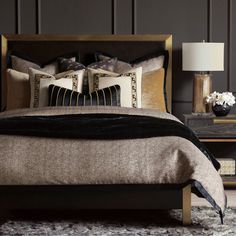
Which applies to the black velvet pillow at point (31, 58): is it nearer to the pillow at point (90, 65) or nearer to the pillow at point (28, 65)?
the pillow at point (28, 65)

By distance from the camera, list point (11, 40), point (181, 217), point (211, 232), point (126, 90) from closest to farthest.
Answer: point (211, 232) → point (181, 217) → point (126, 90) → point (11, 40)

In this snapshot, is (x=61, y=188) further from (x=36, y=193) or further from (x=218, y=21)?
(x=218, y=21)

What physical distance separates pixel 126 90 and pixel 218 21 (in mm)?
1316

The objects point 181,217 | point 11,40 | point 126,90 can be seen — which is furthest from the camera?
point 11,40

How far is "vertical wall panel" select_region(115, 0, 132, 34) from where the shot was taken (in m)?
6.02

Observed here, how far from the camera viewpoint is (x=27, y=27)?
19.7ft

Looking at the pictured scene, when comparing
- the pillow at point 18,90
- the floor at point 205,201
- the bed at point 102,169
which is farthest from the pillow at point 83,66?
the bed at point 102,169

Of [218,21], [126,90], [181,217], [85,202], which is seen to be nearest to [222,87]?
[218,21]

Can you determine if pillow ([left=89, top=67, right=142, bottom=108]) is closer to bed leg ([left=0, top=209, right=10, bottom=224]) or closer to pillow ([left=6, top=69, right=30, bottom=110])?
pillow ([left=6, top=69, right=30, bottom=110])

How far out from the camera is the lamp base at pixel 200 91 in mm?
5653

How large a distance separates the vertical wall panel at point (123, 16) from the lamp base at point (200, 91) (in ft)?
2.80

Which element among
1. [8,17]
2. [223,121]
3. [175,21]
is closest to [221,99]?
[223,121]

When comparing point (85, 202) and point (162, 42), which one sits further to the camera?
point (162, 42)

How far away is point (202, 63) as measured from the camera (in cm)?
554
